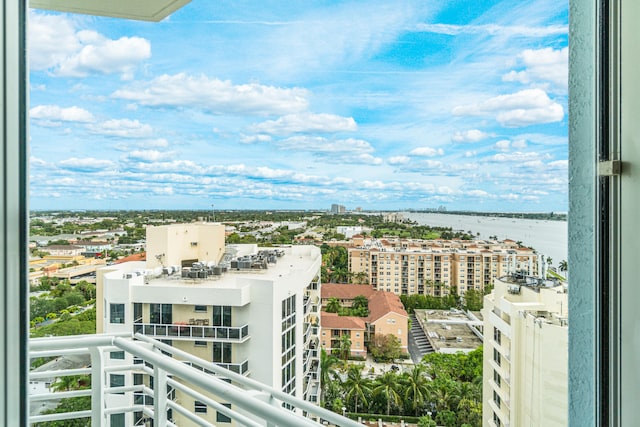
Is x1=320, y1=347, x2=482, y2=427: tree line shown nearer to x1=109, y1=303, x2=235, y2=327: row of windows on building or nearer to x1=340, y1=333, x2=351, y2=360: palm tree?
x1=340, y1=333, x2=351, y2=360: palm tree

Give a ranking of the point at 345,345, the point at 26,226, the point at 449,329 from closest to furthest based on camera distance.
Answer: the point at 26,226 < the point at 449,329 < the point at 345,345

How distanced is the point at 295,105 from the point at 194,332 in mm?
896

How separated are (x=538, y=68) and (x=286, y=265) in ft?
3.32

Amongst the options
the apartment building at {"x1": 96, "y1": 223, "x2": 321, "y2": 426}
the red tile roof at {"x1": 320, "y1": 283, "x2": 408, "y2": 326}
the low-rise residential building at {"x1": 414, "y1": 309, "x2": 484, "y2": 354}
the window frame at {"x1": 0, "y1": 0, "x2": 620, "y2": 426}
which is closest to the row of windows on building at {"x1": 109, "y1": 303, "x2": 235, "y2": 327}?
the apartment building at {"x1": 96, "y1": 223, "x2": 321, "y2": 426}

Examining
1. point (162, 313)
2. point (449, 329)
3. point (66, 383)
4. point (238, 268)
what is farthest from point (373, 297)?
point (66, 383)

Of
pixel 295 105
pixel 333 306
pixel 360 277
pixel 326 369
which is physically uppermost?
pixel 295 105

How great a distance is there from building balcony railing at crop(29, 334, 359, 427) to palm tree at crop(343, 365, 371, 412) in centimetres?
14

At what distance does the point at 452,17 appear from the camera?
4.73 ft

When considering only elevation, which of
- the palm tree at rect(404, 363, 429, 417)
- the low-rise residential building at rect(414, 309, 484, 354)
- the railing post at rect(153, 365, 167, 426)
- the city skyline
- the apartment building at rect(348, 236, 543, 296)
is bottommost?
the railing post at rect(153, 365, 167, 426)

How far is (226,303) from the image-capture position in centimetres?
154

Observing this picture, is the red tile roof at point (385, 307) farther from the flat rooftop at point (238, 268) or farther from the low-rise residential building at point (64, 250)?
the low-rise residential building at point (64, 250)

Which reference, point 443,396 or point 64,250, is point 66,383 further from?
point 443,396

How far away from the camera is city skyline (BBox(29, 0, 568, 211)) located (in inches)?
53.6

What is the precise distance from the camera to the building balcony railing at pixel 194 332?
156 cm
